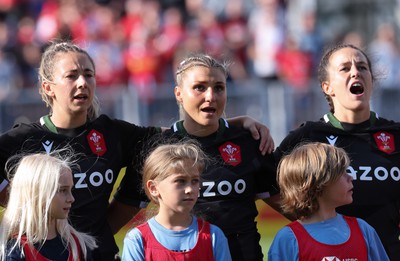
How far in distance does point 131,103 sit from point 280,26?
11.4 ft

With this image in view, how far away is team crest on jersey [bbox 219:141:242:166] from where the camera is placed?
6.03 meters

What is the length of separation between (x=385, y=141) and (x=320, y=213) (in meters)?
0.85

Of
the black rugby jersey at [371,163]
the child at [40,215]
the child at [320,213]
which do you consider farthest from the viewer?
the black rugby jersey at [371,163]

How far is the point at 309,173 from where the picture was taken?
5551 mm

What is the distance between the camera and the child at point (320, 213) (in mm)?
5422

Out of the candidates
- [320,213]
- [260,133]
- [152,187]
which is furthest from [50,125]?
[320,213]

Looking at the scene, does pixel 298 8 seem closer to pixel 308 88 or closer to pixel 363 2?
pixel 363 2

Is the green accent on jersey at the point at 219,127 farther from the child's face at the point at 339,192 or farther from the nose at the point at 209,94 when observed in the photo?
the child's face at the point at 339,192

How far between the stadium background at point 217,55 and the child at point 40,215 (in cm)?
512

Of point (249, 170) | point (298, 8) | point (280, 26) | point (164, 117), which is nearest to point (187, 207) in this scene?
point (249, 170)

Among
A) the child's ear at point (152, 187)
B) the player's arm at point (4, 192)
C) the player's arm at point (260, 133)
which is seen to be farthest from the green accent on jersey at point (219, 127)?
the player's arm at point (4, 192)

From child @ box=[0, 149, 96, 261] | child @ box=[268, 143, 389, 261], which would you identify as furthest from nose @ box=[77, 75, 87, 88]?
child @ box=[268, 143, 389, 261]

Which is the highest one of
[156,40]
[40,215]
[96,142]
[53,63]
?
[156,40]

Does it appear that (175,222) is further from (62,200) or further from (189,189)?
(62,200)
